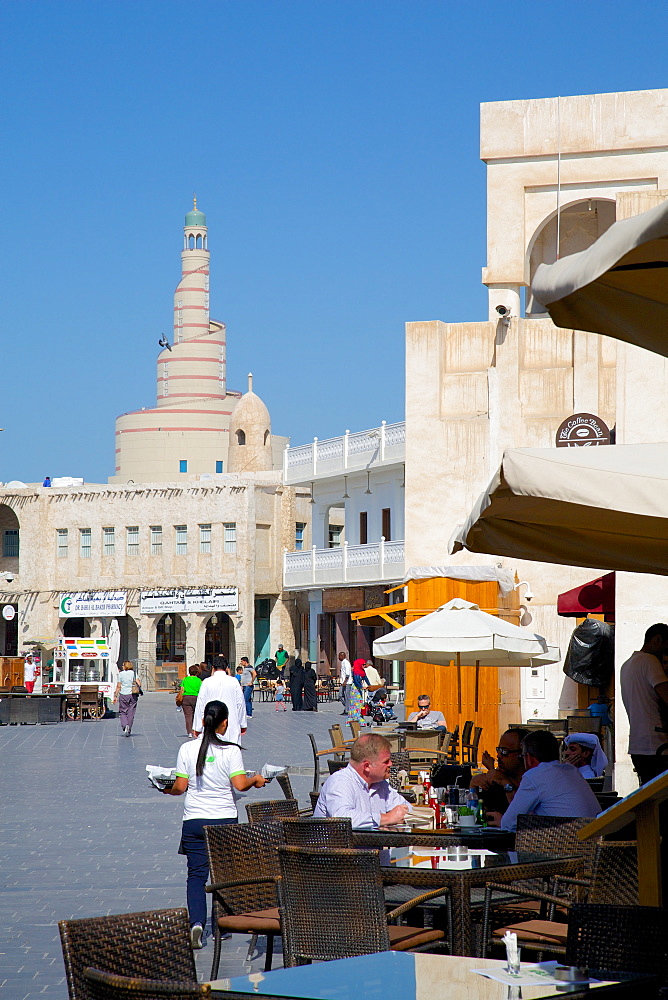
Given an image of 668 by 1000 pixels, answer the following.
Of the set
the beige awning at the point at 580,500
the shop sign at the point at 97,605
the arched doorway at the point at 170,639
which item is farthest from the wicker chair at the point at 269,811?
the shop sign at the point at 97,605

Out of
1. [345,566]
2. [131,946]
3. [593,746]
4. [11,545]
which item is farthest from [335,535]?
[131,946]

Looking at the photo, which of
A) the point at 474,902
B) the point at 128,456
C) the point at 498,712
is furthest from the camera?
the point at 128,456

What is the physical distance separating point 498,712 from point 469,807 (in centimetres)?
1593

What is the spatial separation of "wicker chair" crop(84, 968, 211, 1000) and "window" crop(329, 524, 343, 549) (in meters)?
48.0

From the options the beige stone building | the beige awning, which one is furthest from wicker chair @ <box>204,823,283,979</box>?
the beige stone building

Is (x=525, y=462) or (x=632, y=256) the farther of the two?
(x=525, y=462)

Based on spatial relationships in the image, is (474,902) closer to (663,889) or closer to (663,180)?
(663,889)

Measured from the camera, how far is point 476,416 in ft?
91.6

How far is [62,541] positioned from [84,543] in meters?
1.18

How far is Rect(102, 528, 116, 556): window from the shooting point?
5603cm

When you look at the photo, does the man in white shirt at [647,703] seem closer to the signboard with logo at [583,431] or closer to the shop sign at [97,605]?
the signboard with logo at [583,431]

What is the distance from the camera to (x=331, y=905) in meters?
5.44

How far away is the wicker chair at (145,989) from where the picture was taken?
3.30 m

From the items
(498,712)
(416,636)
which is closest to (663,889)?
(416,636)
